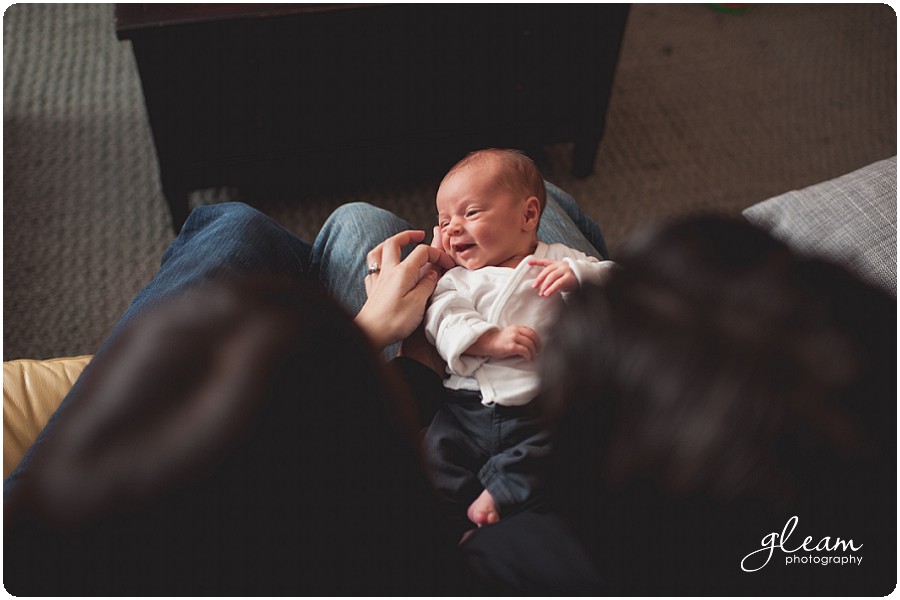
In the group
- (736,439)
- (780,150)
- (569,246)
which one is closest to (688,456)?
(736,439)

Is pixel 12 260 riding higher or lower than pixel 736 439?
lower

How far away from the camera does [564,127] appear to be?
149 cm

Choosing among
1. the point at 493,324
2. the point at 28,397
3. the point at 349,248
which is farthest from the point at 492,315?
the point at 28,397

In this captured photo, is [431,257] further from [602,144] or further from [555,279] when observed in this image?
[602,144]

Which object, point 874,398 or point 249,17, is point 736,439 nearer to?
point 874,398

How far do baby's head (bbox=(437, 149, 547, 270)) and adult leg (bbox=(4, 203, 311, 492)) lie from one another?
0.19 metres

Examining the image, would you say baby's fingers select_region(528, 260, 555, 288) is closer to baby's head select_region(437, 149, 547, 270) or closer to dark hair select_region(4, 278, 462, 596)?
baby's head select_region(437, 149, 547, 270)

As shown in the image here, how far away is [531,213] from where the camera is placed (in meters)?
0.82

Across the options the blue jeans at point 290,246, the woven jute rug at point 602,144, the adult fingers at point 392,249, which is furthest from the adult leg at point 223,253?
the woven jute rug at point 602,144

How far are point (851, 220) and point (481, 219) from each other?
37 cm

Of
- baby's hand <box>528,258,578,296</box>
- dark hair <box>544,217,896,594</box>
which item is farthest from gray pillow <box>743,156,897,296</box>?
dark hair <box>544,217,896,594</box>

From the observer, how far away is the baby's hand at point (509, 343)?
0.69 m

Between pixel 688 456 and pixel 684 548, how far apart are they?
61 millimetres

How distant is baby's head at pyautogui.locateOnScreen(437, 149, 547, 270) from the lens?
2.58 feet
